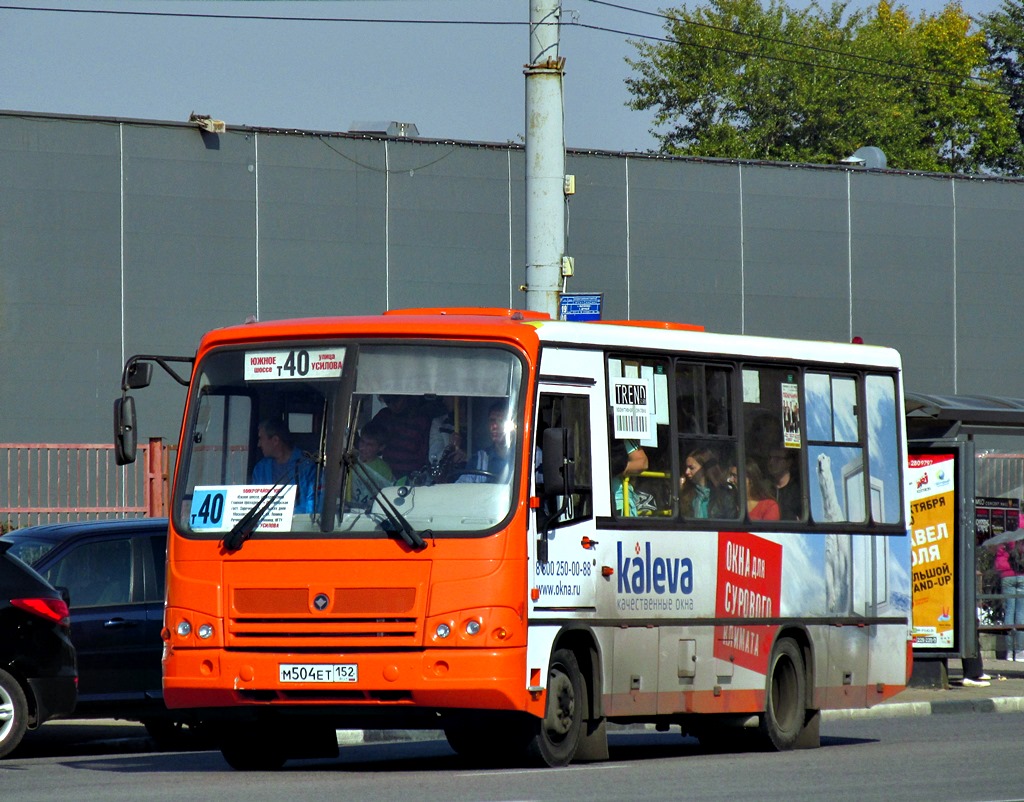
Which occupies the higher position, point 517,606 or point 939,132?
point 939,132

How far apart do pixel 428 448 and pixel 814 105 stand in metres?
51.6

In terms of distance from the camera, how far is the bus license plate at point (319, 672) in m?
10.6

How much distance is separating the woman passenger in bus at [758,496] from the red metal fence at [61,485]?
11.2 m

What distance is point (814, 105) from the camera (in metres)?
60.5

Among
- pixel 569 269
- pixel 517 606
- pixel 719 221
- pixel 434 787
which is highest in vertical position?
pixel 719 221

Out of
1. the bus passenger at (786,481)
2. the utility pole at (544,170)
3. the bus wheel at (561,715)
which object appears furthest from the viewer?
the utility pole at (544,170)

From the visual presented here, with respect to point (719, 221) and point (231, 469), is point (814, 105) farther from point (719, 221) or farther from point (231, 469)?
point (231, 469)

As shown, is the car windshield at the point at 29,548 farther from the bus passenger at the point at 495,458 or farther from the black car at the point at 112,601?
the bus passenger at the point at 495,458

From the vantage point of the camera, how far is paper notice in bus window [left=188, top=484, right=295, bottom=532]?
10977 mm

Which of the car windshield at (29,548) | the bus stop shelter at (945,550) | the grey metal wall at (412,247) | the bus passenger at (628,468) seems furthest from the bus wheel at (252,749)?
the grey metal wall at (412,247)

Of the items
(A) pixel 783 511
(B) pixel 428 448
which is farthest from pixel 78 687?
(A) pixel 783 511

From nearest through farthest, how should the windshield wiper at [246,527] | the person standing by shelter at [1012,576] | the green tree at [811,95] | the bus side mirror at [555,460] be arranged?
the bus side mirror at [555,460]
the windshield wiper at [246,527]
the person standing by shelter at [1012,576]
the green tree at [811,95]

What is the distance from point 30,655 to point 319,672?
274 centimetres

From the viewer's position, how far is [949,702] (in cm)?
1817
